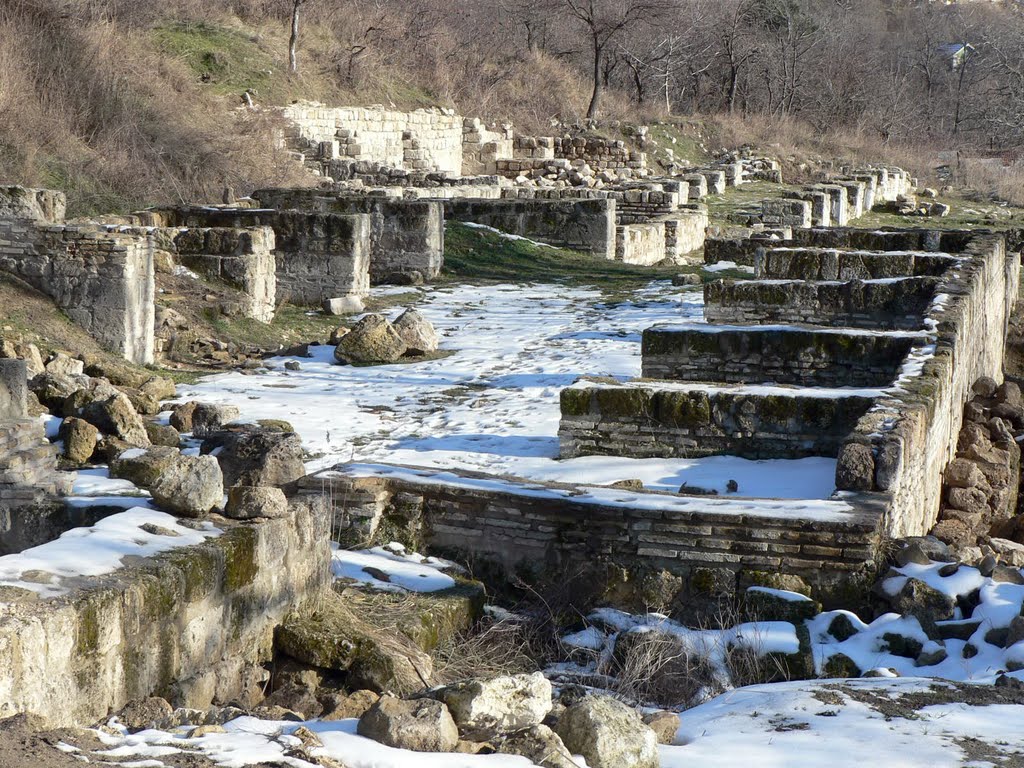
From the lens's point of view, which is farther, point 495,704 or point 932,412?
point 932,412

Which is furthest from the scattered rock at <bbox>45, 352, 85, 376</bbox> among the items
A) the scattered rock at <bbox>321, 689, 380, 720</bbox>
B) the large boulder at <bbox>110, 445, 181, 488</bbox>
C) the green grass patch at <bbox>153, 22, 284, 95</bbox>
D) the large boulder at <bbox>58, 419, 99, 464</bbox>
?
the green grass patch at <bbox>153, 22, 284, 95</bbox>

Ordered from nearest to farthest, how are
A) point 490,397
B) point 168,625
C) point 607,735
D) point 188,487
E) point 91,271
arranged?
point 607,735
point 168,625
point 188,487
point 490,397
point 91,271

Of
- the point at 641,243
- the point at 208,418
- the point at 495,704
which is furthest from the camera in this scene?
the point at 641,243

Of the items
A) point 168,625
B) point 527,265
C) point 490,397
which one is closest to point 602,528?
point 168,625

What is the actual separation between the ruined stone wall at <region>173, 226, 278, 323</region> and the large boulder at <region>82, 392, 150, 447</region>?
166 inches

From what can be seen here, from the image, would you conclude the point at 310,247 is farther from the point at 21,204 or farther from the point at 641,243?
the point at 641,243

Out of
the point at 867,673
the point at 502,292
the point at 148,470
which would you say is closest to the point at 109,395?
the point at 148,470

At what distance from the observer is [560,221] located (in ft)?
58.4

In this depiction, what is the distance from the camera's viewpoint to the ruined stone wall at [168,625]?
132 inches

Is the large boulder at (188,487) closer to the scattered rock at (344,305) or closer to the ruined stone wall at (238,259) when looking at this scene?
the ruined stone wall at (238,259)

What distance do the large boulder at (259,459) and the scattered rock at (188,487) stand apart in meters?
1.68

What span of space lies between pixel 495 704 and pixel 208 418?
17.8 feet

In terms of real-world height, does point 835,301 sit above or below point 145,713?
above

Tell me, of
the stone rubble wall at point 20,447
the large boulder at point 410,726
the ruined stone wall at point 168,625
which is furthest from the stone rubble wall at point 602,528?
the large boulder at point 410,726
